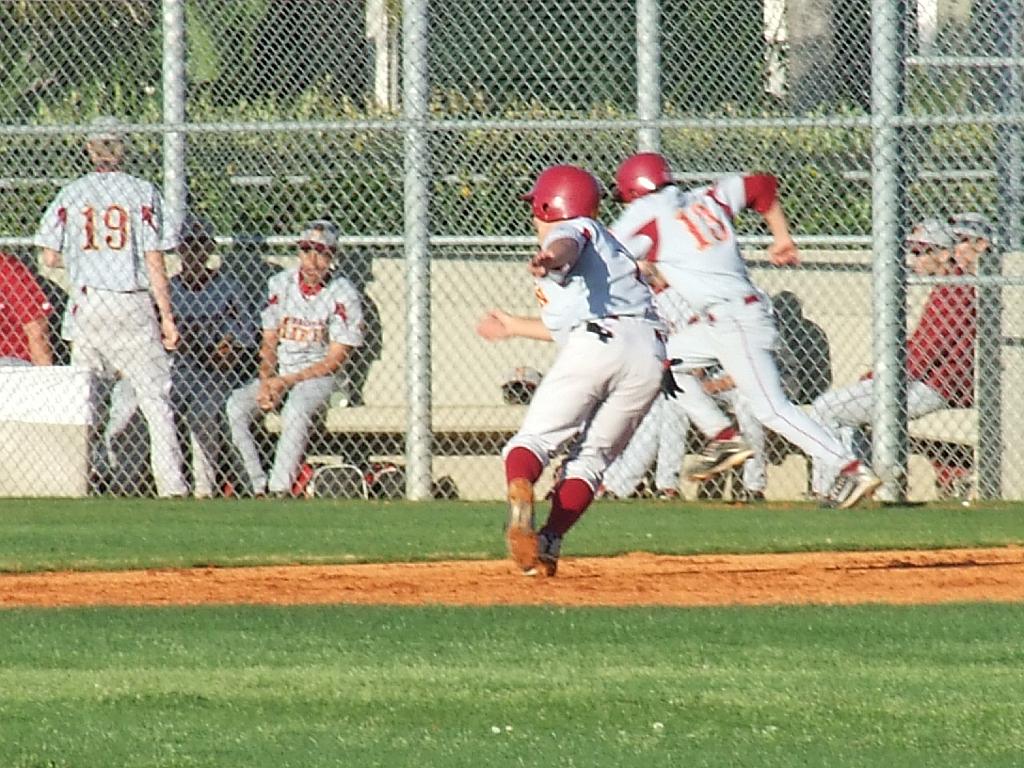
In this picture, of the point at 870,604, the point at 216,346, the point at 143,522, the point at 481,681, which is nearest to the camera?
the point at 481,681

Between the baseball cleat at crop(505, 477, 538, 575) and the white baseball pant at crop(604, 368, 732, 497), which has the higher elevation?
the white baseball pant at crop(604, 368, 732, 497)

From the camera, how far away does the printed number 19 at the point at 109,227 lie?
11.7 metres

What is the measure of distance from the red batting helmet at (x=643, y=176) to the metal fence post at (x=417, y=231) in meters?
2.09

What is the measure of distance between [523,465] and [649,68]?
167 inches

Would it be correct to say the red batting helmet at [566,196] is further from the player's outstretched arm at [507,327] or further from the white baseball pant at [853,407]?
the white baseball pant at [853,407]

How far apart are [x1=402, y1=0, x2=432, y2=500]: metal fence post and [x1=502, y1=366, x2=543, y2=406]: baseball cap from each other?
1.98 ft

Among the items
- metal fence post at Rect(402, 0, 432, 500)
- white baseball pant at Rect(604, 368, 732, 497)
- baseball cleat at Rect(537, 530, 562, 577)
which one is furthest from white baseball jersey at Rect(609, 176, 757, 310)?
baseball cleat at Rect(537, 530, 562, 577)

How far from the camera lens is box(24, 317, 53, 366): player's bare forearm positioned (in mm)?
12086

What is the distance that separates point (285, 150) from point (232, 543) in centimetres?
440

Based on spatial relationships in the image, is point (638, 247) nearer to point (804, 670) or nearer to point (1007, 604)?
point (1007, 604)

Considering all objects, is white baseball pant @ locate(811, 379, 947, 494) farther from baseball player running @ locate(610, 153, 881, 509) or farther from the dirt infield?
the dirt infield

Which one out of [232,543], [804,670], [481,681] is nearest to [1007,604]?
[804,670]

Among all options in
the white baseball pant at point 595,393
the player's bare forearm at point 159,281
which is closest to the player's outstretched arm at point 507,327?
the white baseball pant at point 595,393

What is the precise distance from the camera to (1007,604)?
7297 millimetres
